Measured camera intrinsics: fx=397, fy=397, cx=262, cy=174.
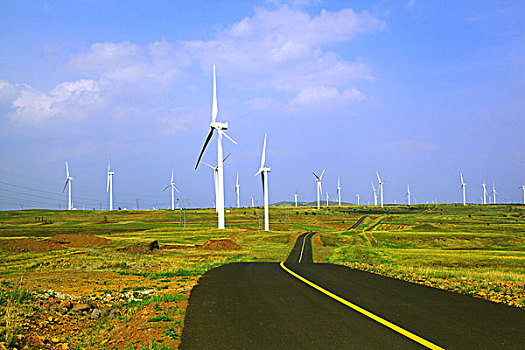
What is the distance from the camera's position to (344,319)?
9219 millimetres

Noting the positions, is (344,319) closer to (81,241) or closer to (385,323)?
(385,323)

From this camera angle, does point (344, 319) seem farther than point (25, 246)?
No

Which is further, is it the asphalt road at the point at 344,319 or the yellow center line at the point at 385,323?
the asphalt road at the point at 344,319

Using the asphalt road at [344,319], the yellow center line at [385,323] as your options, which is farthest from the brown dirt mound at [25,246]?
the yellow center line at [385,323]

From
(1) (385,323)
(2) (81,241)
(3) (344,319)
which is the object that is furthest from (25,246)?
(1) (385,323)

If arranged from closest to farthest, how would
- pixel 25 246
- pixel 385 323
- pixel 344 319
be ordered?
pixel 385 323, pixel 344 319, pixel 25 246

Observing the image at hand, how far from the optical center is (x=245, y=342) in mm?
7746

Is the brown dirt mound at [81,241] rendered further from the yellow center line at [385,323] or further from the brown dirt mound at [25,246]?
the yellow center line at [385,323]

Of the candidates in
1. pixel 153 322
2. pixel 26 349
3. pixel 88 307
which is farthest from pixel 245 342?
pixel 88 307

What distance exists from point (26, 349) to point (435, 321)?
8347mm

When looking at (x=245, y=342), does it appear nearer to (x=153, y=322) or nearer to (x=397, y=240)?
(x=153, y=322)

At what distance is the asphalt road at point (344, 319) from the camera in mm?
7453

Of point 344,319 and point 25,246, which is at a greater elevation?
point 344,319

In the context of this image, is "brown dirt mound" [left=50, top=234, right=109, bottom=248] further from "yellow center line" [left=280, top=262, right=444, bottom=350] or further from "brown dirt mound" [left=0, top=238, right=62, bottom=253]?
"yellow center line" [left=280, top=262, right=444, bottom=350]
